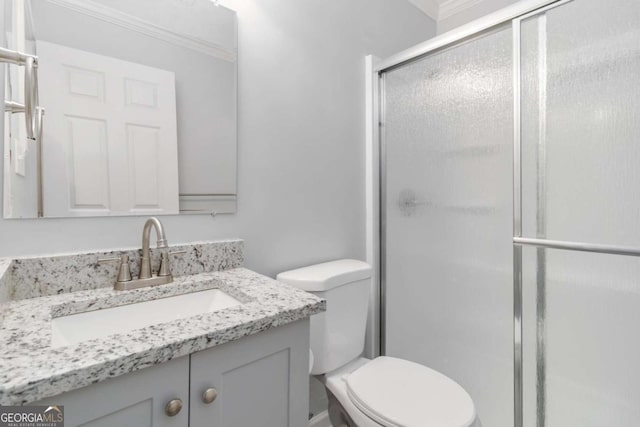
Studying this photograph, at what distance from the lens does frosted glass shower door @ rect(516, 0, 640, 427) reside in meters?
1.02

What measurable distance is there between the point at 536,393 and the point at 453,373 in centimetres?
34

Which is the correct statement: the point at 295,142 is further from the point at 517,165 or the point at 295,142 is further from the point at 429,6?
the point at 429,6

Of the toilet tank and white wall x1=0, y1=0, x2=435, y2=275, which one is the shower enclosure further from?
the toilet tank

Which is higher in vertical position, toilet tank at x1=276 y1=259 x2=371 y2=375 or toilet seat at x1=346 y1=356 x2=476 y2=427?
toilet tank at x1=276 y1=259 x2=371 y2=375

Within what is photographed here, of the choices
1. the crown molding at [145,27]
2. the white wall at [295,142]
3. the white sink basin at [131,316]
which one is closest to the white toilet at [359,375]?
the white wall at [295,142]

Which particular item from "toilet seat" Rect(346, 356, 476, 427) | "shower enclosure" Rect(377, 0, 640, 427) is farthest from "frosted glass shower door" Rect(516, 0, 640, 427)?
"toilet seat" Rect(346, 356, 476, 427)

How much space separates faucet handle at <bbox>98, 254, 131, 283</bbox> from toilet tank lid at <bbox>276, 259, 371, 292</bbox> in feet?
1.69

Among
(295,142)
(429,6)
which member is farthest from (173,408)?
(429,6)

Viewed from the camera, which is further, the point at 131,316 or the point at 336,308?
the point at 336,308

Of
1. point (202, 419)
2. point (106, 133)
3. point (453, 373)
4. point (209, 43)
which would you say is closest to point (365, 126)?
point (209, 43)

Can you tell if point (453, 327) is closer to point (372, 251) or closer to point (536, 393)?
point (536, 393)

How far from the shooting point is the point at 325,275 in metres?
1.24

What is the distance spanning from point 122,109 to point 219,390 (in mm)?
875

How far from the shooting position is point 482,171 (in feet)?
4.44
